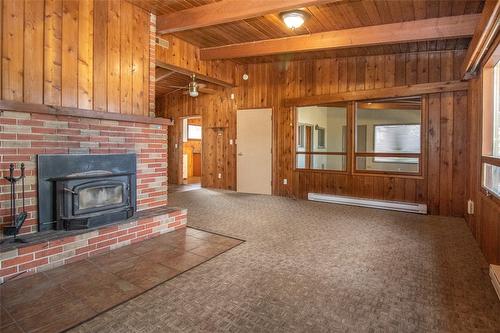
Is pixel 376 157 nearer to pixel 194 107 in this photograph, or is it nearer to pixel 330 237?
pixel 330 237

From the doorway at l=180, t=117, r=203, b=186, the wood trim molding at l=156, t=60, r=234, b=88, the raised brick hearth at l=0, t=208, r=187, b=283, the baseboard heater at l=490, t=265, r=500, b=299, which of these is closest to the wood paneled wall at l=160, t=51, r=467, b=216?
the wood trim molding at l=156, t=60, r=234, b=88

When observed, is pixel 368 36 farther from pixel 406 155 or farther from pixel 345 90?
pixel 406 155

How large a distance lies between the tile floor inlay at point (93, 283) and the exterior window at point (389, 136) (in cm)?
322

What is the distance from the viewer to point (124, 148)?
321cm

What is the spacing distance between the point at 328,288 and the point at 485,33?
246 cm

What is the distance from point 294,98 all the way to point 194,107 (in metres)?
2.87

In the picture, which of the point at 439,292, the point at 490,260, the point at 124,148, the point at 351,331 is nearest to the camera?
the point at 351,331

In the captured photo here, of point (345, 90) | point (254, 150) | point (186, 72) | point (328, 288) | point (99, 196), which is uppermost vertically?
point (186, 72)

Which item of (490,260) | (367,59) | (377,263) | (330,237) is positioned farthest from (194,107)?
(490,260)

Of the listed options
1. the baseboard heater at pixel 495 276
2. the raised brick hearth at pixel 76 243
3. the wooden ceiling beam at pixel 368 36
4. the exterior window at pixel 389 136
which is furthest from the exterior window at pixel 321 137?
the baseboard heater at pixel 495 276

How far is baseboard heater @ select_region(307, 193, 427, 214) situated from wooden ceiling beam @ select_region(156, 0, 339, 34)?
3301mm

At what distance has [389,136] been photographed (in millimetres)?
5152

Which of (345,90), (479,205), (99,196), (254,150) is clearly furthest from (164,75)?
(479,205)

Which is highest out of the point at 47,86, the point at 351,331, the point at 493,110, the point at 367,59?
the point at 367,59
